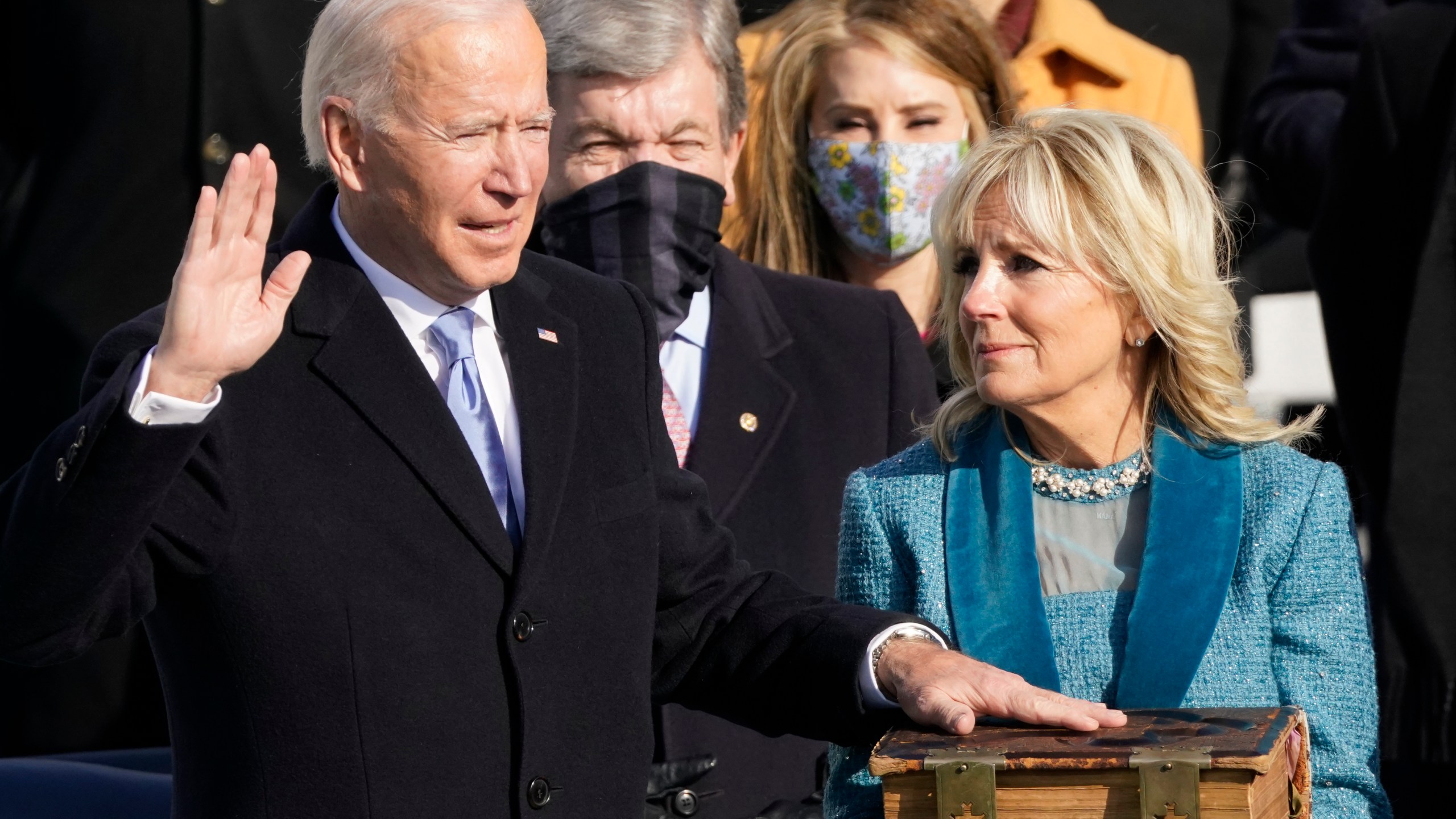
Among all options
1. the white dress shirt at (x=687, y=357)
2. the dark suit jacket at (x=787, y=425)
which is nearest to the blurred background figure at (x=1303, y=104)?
the dark suit jacket at (x=787, y=425)

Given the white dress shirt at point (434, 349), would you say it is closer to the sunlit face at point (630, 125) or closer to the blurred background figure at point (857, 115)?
the sunlit face at point (630, 125)

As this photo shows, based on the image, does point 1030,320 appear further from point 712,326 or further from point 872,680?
point 712,326

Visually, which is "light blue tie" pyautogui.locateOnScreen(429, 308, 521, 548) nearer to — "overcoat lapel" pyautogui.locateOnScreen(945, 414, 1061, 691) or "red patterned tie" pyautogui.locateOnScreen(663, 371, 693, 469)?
"overcoat lapel" pyautogui.locateOnScreen(945, 414, 1061, 691)

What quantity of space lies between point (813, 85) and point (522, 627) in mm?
2121

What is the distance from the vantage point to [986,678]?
2.74 metres

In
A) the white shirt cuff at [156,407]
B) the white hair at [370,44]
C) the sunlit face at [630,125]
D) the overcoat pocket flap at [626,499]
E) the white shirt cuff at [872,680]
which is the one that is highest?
the white hair at [370,44]

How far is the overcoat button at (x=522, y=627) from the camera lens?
107 inches

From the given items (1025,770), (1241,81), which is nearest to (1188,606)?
(1025,770)

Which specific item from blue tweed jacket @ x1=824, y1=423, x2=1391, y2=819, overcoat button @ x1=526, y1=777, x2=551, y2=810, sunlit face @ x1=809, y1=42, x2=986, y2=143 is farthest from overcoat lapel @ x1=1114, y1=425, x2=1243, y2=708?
sunlit face @ x1=809, y1=42, x2=986, y2=143

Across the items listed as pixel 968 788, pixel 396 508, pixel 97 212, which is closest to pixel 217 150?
pixel 97 212

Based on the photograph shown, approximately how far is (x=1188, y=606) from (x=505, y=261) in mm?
1101

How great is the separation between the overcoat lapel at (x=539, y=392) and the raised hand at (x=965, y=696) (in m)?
0.54

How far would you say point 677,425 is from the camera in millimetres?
3715

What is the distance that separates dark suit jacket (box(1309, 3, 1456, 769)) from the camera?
385cm
